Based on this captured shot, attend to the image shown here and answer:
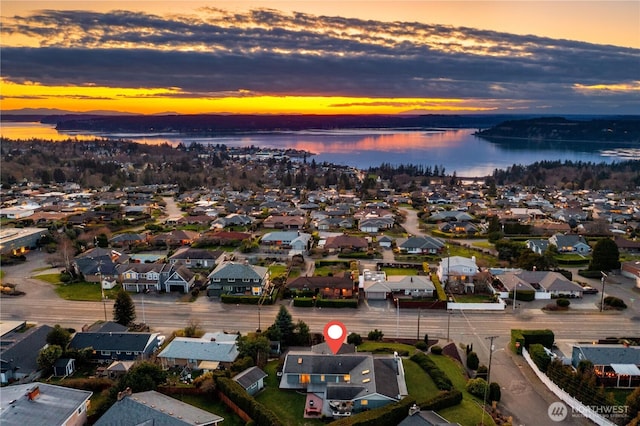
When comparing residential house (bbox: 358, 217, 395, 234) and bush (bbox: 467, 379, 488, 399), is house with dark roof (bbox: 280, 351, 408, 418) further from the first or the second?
residential house (bbox: 358, 217, 395, 234)

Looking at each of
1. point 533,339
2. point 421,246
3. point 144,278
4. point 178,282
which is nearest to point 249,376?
point 533,339

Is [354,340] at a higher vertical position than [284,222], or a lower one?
higher

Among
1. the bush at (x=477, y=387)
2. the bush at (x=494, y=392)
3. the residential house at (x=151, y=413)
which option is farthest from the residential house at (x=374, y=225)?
the residential house at (x=151, y=413)

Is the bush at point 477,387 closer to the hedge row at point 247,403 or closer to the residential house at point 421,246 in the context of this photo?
the hedge row at point 247,403

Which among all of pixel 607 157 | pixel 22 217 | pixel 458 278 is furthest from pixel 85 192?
pixel 607 157

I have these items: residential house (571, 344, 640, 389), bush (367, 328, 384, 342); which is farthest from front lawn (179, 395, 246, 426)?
residential house (571, 344, 640, 389)

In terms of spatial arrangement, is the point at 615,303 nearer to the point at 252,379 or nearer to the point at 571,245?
the point at 571,245

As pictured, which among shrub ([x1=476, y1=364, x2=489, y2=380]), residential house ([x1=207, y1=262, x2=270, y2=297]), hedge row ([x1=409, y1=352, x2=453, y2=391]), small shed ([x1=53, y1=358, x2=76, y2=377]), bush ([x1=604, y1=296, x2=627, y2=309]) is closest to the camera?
hedge row ([x1=409, y1=352, x2=453, y2=391])

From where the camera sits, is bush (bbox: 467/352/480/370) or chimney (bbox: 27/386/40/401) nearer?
chimney (bbox: 27/386/40/401)
